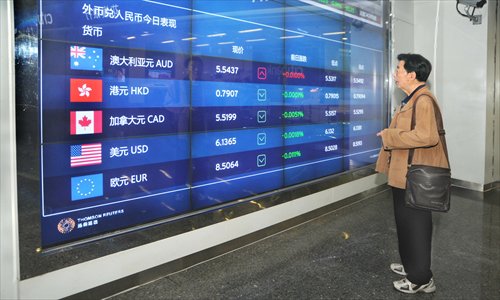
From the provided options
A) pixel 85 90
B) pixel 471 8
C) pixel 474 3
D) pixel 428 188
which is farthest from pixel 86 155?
pixel 471 8

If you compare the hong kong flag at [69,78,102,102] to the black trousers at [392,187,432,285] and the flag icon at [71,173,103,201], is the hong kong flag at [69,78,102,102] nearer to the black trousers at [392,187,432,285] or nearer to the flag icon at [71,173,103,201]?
the flag icon at [71,173,103,201]

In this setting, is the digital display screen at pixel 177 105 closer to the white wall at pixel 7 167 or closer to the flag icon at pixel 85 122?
the flag icon at pixel 85 122

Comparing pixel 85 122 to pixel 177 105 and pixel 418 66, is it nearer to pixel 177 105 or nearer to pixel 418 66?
pixel 177 105

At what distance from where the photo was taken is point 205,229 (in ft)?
10.1

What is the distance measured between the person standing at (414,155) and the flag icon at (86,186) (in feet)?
6.17

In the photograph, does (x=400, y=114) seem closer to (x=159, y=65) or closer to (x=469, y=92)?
(x=159, y=65)

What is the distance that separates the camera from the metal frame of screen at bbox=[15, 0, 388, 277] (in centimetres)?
217

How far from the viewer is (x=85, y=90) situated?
232 centimetres

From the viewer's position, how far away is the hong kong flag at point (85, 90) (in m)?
2.27

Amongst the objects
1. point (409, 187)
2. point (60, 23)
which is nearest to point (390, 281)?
point (409, 187)

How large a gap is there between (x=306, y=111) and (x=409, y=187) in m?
1.83

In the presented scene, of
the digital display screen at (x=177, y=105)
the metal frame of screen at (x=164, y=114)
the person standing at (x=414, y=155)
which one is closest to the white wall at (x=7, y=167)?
the metal frame of screen at (x=164, y=114)

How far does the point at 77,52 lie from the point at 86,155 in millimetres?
611

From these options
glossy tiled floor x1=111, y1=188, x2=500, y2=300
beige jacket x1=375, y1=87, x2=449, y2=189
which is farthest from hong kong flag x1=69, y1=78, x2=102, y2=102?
beige jacket x1=375, y1=87, x2=449, y2=189
